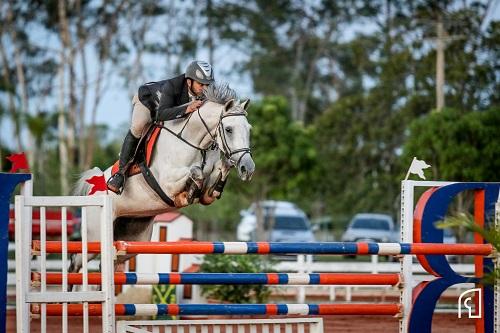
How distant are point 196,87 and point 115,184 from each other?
947mm

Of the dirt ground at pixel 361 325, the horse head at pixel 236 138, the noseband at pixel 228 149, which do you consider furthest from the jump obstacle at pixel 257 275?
the dirt ground at pixel 361 325

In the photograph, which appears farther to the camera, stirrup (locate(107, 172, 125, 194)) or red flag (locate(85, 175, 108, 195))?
stirrup (locate(107, 172, 125, 194))

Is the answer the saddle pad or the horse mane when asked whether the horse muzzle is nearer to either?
the horse mane

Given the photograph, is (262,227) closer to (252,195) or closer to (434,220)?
(252,195)

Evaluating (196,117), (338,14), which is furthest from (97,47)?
(196,117)

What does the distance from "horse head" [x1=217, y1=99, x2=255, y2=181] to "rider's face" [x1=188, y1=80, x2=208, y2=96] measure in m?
0.37

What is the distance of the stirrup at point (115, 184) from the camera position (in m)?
7.17

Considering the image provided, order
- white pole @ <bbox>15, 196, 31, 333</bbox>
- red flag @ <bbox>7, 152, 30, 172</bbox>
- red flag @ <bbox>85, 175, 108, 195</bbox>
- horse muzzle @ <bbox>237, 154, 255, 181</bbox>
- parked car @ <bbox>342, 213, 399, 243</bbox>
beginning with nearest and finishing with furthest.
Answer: white pole @ <bbox>15, 196, 31, 333</bbox>
red flag @ <bbox>7, 152, 30, 172</bbox>
horse muzzle @ <bbox>237, 154, 255, 181</bbox>
red flag @ <bbox>85, 175, 108, 195</bbox>
parked car @ <bbox>342, 213, 399, 243</bbox>

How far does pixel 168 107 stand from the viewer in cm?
713

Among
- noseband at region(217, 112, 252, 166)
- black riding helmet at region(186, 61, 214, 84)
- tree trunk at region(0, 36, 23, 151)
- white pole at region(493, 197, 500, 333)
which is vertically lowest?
white pole at region(493, 197, 500, 333)

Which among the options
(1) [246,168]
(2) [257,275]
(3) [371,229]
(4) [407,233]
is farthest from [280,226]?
(2) [257,275]

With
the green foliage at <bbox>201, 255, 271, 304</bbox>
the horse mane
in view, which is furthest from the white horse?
the green foliage at <bbox>201, 255, 271, 304</bbox>

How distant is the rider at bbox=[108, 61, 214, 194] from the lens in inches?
279

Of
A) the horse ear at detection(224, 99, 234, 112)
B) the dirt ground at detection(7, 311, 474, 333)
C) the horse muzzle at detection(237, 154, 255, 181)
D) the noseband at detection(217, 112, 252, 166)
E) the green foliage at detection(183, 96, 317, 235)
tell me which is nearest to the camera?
the horse muzzle at detection(237, 154, 255, 181)
